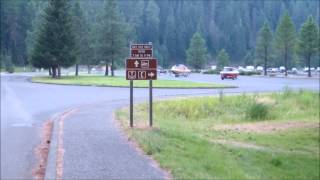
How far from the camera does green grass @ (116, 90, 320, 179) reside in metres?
10.9

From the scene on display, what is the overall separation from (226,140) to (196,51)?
68083mm

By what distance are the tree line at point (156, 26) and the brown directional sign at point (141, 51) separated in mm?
A: 41908

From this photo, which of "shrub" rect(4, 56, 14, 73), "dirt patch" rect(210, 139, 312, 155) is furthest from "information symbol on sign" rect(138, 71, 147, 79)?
"shrub" rect(4, 56, 14, 73)

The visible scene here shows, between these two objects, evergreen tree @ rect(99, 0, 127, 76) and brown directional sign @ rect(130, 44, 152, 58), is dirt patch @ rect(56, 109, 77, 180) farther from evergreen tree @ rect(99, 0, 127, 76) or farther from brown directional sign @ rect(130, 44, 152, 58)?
evergreen tree @ rect(99, 0, 127, 76)

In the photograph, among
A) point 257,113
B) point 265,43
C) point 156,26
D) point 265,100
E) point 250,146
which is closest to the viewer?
point 250,146

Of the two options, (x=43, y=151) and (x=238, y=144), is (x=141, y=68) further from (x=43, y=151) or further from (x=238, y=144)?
(x=43, y=151)

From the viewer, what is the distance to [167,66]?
74.1 meters

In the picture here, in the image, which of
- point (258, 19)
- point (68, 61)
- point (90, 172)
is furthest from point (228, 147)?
point (258, 19)

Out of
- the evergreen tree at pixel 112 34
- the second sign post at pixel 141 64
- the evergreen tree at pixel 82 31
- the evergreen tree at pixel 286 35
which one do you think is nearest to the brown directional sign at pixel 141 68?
the second sign post at pixel 141 64

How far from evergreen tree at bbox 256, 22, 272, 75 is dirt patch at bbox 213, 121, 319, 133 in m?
62.1

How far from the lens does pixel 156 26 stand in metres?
68.6

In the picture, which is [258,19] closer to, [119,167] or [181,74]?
[181,74]

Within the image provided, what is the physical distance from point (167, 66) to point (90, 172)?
2558 inches

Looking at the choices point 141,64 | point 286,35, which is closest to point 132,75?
point 141,64
